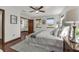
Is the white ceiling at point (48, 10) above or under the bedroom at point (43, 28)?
above

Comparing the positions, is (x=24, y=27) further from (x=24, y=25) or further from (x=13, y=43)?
(x=13, y=43)

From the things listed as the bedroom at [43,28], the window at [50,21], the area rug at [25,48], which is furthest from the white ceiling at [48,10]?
the area rug at [25,48]

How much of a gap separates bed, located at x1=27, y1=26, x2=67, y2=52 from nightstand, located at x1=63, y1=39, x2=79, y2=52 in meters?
0.07

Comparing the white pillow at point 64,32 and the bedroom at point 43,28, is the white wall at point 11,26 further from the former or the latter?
the white pillow at point 64,32

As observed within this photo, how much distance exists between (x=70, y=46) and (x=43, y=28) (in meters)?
0.56

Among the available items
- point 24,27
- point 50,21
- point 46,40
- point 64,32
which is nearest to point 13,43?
point 24,27

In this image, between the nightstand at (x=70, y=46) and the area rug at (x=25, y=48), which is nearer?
Result: the nightstand at (x=70, y=46)

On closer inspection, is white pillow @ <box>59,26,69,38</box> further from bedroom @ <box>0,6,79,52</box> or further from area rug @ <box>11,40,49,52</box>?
area rug @ <box>11,40,49,52</box>

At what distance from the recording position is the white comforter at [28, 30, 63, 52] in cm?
219

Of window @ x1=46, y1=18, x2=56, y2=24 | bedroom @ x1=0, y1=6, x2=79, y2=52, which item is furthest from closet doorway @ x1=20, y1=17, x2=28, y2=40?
window @ x1=46, y1=18, x2=56, y2=24

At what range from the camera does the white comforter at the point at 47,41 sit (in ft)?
7.17

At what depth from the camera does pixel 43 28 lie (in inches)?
86.4
